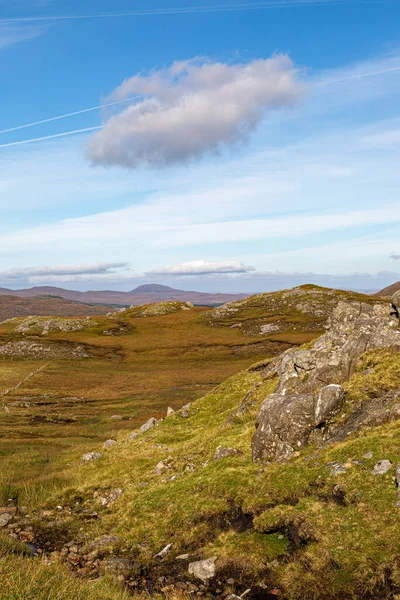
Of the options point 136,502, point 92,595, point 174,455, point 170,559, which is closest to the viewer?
point 92,595

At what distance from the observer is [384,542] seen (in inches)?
572

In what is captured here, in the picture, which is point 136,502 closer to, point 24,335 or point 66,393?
point 66,393

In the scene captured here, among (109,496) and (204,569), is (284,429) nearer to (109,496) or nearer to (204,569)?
(204,569)

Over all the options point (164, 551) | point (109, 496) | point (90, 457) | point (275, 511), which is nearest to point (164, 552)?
point (164, 551)

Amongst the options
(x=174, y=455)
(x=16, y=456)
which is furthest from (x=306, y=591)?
(x=16, y=456)

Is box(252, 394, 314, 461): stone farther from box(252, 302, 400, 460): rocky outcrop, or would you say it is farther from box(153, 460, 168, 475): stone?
A: box(153, 460, 168, 475): stone

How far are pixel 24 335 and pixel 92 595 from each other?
430ft

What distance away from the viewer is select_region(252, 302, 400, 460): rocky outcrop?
2305cm

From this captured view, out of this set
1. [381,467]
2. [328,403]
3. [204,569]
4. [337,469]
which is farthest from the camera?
[328,403]

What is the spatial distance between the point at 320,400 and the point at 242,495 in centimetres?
729

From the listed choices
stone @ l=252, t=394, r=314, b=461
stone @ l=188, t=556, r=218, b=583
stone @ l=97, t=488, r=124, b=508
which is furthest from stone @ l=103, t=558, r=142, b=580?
stone @ l=252, t=394, r=314, b=461

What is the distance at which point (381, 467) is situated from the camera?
60.1 feet

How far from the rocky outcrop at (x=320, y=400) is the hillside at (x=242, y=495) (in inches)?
3.4

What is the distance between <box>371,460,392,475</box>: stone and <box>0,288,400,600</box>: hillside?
0.15ft
